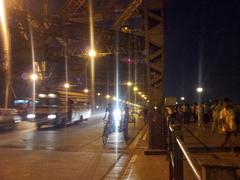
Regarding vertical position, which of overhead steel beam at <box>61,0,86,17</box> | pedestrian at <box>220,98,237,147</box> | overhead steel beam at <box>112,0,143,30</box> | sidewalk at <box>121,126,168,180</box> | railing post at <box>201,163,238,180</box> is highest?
overhead steel beam at <box>61,0,86,17</box>

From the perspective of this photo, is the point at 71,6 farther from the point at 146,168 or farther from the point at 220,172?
the point at 220,172

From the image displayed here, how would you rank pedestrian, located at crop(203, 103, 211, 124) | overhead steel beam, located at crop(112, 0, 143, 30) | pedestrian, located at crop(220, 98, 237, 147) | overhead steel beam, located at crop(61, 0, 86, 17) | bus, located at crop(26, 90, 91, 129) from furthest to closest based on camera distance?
1. overhead steel beam, located at crop(61, 0, 86, 17)
2. overhead steel beam, located at crop(112, 0, 143, 30)
3. pedestrian, located at crop(203, 103, 211, 124)
4. bus, located at crop(26, 90, 91, 129)
5. pedestrian, located at crop(220, 98, 237, 147)

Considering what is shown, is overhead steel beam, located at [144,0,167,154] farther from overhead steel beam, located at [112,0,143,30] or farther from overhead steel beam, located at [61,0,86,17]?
overhead steel beam, located at [61,0,86,17]

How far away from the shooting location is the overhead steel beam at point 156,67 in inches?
581

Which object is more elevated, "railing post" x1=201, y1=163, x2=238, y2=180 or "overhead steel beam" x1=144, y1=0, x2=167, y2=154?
"overhead steel beam" x1=144, y1=0, x2=167, y2=154

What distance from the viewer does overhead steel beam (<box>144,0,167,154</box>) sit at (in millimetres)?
14766

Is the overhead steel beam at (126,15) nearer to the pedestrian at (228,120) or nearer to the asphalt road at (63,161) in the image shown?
the asphalt road at (63,161)

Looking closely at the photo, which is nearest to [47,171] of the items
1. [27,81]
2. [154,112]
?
[154,112]

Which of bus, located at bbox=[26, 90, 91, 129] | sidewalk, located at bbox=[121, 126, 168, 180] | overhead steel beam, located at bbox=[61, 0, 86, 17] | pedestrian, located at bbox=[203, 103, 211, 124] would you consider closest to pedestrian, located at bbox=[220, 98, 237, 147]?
sidewalk, located at bbox=[121, 126, 168, 180]

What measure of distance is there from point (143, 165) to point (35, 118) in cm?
2018

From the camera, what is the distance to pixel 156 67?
49.6 ft

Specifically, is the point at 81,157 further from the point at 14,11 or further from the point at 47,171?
the point at 14,11

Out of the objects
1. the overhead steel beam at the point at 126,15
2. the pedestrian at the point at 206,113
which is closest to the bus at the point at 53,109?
the pedestrian at the point at 206,113

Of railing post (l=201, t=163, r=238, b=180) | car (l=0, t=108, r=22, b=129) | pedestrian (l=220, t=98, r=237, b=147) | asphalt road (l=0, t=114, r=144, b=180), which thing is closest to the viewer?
railing post (l=201, t=163, r=238, b=180)
